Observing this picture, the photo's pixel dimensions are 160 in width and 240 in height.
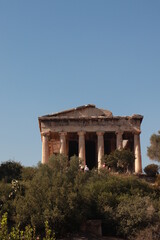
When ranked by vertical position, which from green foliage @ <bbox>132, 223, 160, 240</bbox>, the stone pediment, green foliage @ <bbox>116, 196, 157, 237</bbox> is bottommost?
green foliage @ <bbox>132, 223, 160, 240</bbox>

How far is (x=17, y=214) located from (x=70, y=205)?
2.88 meters

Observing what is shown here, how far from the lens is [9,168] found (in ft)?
114

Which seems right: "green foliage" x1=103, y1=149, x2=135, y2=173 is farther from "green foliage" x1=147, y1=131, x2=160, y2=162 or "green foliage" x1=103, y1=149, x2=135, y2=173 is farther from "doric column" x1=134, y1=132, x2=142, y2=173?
"green foliage" x1=147, y1=131, x2=160, y2=162

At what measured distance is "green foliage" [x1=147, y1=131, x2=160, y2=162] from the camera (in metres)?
46.6

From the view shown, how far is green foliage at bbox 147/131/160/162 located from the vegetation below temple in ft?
65.9

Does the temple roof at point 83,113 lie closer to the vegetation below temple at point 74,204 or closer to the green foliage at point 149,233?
the vegetation below temple at point 74,204

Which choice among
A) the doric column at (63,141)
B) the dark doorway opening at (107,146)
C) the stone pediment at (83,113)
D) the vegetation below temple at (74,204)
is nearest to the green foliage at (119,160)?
the doric column at (63,141)

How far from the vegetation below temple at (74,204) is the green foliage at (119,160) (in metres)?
8.60

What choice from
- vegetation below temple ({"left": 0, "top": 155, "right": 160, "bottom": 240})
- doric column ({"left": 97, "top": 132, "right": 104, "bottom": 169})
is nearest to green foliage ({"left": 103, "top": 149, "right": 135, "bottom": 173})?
doric column ({"left": 97, "top": 132, "right": 104, "bottom": 169})

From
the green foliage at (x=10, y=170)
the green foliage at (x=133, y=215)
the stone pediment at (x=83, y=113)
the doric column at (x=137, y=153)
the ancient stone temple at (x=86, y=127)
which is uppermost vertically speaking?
the stone pediment at (x=83, y=113)

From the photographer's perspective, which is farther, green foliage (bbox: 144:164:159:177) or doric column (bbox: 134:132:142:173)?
doric column (bbox: 134:132:142:173)

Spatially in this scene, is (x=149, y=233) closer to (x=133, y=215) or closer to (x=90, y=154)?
(x=133, y=215)

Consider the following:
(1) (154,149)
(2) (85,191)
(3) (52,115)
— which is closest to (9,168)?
(3) (52,115)

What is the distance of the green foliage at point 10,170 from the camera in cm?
3362
